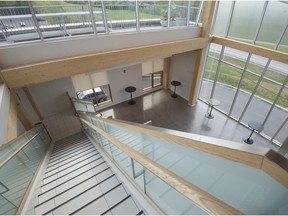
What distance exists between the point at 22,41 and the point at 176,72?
7.25 metres

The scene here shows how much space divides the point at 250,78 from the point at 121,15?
543 cm

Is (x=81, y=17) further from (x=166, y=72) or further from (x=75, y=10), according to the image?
(x=166, y=72)

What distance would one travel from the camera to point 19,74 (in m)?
4.12

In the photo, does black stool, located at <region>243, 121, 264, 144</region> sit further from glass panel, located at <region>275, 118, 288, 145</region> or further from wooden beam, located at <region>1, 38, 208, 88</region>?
wooden beam, located at <region>1, 38, 208, 88</region>

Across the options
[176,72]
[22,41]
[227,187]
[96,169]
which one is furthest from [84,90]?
[227,187]

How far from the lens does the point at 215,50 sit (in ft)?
24.5

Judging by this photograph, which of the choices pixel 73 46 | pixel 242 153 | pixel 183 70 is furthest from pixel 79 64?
pixel 183 70

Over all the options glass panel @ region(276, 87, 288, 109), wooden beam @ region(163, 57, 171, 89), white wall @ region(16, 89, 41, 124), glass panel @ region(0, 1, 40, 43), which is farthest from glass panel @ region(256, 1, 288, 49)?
white wall @ region(16, 89, 41, 124)

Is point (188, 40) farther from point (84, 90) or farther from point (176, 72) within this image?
point (84, 90)

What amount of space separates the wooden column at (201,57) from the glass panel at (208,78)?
1.35ft

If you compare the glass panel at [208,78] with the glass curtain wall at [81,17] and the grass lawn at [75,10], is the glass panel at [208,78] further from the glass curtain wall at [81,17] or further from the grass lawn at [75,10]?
the grass lawn at [75,10]

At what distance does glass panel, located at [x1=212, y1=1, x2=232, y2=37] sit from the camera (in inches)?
256

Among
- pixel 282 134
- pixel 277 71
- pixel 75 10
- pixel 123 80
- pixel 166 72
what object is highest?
pixel 75 10

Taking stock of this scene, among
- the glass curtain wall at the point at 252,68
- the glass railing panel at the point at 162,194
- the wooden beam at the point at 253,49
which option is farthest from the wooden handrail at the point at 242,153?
the glass curtain wall at the point at 252,68
